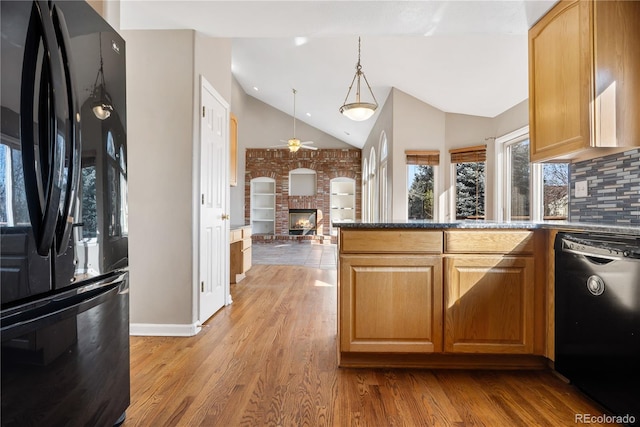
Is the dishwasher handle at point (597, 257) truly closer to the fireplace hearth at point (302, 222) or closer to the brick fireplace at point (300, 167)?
the brick fireplace at point (300, 167)

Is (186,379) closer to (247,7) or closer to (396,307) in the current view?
(396,307)

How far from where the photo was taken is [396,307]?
213 centimetres

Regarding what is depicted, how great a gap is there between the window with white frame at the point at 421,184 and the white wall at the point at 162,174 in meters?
3.81

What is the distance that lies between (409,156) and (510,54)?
7.34 ft

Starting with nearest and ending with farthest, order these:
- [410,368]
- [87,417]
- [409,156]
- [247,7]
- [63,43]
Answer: [63,43], [87,417], [410,368], [247,7], [409,156]

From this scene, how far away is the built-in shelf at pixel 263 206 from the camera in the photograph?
1138 centimetres

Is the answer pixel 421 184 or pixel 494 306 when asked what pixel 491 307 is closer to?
pixel 494 306

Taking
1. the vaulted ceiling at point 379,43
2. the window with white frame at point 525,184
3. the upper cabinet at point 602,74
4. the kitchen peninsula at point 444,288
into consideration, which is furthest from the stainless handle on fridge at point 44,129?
the window with white frame at point 525,184

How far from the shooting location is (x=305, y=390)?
1900mm

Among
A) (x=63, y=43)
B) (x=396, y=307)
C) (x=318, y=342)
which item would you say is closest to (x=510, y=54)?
(x=396, y=307)

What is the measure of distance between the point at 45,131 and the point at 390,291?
1.79 metres

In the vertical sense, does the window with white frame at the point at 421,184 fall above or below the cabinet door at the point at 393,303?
above

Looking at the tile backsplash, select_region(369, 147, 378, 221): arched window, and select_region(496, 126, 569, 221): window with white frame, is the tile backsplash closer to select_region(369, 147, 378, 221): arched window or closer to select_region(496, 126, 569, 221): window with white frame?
select_region(496, 126, 569, 221): window with white frame

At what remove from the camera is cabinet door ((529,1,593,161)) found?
6.40 ft
